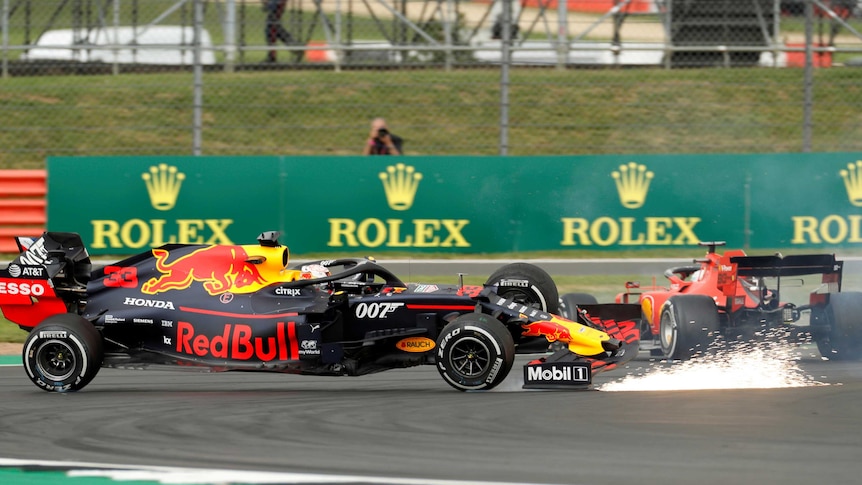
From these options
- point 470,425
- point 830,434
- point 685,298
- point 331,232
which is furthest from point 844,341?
point 331,232

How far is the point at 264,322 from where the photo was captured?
882 cm

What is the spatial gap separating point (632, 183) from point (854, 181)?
2709 millimetres

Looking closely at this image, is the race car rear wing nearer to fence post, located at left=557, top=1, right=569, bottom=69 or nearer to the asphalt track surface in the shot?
the asphalt track surface

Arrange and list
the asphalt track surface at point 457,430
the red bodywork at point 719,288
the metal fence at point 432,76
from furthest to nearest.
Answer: the metal fence at point 432,76, the red bodywork at point 719,288, the asphalt track surface at point 457,430

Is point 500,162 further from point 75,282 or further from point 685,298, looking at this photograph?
point 75,282

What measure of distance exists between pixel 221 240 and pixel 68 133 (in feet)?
14.2

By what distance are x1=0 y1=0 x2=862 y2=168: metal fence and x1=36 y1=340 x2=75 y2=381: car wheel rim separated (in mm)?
7279

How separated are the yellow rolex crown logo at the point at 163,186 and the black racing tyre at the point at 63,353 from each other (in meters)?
6.63

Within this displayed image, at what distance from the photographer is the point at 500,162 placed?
613 inches

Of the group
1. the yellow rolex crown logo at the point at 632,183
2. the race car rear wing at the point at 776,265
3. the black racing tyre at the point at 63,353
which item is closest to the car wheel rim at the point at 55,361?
the black racing tyre at the point at 63,353

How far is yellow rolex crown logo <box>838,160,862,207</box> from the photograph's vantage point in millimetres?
15656

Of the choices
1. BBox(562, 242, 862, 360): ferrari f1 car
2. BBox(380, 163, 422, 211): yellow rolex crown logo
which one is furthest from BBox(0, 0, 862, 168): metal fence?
BBox(562, 242, 862, 360): ferrari f1 car

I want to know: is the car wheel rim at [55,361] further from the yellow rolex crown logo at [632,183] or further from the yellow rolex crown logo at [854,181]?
the yellow rolex crown logo at [854,181]

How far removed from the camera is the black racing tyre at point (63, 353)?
881cm
